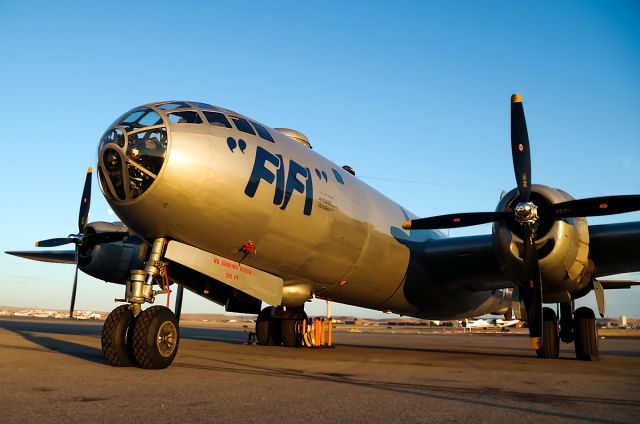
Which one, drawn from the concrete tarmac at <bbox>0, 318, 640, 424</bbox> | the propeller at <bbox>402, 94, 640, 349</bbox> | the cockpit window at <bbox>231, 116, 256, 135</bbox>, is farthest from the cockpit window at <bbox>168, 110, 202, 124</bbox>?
the propeller at <bbox>402, 94, 640, 349</bbox>

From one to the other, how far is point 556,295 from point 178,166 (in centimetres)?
1017

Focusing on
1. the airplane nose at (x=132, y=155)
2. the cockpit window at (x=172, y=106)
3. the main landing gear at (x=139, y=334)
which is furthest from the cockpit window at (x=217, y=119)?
the main landing gear at (x=139, y=334)

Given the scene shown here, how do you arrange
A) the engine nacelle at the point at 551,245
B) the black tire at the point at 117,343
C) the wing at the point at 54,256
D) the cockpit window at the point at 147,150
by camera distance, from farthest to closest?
the wing at the point at 54,256, the engine nacelle at the point at 551,245, the cockpit window at the point at 147,150, the black tire at the point at 117,343

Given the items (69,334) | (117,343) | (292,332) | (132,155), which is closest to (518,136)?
(292,332)

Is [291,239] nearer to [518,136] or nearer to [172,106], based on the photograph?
[172,106]

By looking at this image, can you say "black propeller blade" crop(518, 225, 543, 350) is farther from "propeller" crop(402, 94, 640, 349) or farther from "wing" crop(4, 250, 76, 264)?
"wing" crop(4, 250, 76, 264)

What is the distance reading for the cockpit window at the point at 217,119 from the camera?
10.3 m

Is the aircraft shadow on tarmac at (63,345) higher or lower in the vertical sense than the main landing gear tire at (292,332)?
lower

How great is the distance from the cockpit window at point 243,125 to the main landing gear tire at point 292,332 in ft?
26.4

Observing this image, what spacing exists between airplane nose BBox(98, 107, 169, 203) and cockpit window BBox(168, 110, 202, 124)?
235mm

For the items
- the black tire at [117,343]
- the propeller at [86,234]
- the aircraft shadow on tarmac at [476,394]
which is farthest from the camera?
the propeller at [86,234]

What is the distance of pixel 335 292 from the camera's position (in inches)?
580

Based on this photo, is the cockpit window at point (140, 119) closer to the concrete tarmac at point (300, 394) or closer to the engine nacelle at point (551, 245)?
the concrete tarmac at point (300, 394)

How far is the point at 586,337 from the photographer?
13.9 meters
